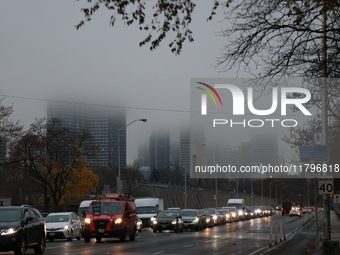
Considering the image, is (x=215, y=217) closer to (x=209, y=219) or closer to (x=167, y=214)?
(x=209, y=219)

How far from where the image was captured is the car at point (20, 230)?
66.9 feet

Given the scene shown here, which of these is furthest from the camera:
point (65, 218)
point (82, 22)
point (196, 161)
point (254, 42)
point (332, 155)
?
point (196, 161)

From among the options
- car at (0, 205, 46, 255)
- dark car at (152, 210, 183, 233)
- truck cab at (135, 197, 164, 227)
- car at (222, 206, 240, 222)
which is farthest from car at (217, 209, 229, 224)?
car at (0, 205, 46, 255)

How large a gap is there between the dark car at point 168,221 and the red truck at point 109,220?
11757 mm

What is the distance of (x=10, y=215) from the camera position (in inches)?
856

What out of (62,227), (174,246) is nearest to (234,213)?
(62,227)

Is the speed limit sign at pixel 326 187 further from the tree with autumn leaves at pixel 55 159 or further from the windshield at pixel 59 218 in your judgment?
the tree with autumn leaves at pixel 55 159

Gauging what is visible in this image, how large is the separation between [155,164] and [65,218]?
141792 millimetres

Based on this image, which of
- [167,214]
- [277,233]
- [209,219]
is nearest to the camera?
[277,233]

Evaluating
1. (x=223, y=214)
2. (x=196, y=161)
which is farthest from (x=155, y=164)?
(x=223, y=214)

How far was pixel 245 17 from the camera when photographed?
16.0m

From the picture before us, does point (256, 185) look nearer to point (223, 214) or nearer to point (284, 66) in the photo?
point (223, 214)

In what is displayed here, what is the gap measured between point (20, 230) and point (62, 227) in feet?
46.5

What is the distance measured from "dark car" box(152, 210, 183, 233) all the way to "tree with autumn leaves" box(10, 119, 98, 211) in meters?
18.1
